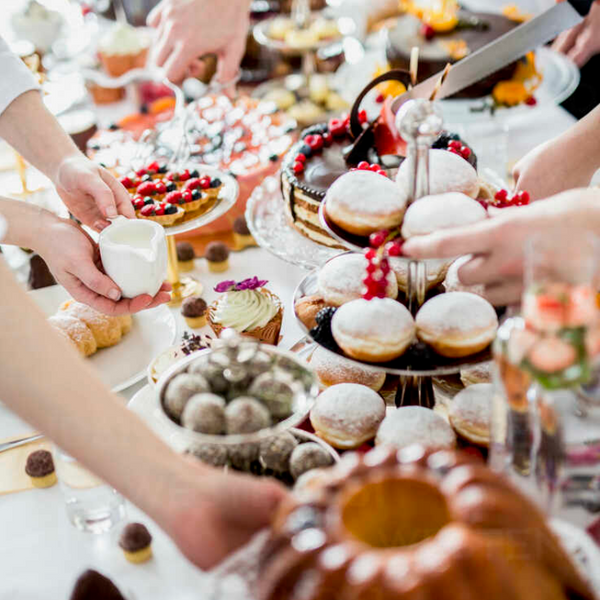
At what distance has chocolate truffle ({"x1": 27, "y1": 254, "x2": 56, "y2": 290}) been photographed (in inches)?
66.7

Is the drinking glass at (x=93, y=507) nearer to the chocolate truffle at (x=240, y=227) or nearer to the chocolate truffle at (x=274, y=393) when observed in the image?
the chocolate truffle at (x=274, y=393)

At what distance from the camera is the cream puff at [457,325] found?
975 mm

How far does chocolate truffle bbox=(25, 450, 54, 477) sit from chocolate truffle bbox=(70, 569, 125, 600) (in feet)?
0.90

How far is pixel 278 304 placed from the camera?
1.40 metres

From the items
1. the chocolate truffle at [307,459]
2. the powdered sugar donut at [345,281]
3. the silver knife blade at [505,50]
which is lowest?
the chocolate truffle at [307,459]

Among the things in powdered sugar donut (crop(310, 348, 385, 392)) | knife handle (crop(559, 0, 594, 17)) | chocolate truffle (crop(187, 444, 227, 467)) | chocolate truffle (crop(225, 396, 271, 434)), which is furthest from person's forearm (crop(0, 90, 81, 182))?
knife handle (crop(559, 0, 594, 17))

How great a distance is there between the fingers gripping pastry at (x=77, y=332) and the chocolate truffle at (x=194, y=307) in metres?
0.19

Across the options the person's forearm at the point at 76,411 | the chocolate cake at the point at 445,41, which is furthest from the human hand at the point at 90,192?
the chocolate cake at the point at 445,41

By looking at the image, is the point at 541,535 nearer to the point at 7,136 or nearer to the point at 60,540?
the point at 60,540

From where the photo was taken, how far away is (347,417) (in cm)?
105

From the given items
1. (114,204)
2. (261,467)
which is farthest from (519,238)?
(114,204)

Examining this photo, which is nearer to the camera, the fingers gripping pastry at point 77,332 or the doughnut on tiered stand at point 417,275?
the doughnut on tiered stand at point 417,275

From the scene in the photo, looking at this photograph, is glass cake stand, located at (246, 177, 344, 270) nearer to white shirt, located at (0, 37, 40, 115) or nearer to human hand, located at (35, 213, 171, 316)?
human hand, located at (35, 213, 171, 316)

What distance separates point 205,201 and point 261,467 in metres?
0.71
